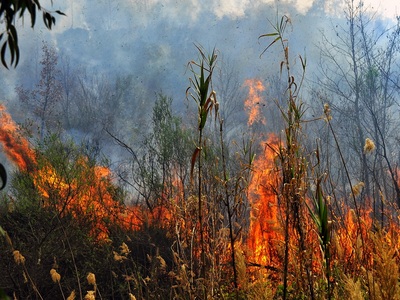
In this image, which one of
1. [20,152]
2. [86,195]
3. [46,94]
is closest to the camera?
[86,195]

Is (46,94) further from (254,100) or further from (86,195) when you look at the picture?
(86,195)

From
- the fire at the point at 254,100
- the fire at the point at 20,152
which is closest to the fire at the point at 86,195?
the fire at the point at 20,152

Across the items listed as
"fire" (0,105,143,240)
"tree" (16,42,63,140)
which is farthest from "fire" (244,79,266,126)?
"fire" (0,105,143,240)

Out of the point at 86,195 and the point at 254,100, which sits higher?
the point at 254,100

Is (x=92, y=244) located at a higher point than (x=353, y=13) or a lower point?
lower

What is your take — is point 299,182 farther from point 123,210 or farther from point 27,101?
point 27,101

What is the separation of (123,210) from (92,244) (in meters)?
1.05

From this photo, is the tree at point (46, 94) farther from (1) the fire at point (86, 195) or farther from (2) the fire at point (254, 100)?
(1) the fire at point (86, 195)

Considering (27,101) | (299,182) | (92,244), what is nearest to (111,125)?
(27,101)

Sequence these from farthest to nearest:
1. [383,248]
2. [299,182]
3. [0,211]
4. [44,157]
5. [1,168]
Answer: [0,211] → [44,157] → [299,182] → [383,248] → [1,168]

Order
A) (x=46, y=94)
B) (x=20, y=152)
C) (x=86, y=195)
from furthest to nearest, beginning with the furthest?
(x=46, y=94) → (x=20, y=152) → (x=86, y=195)

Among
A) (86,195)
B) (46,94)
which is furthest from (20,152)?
(46,94)

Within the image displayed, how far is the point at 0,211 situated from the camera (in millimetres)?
Answer: 10234

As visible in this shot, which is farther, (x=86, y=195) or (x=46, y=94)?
(x=46, y=94)
